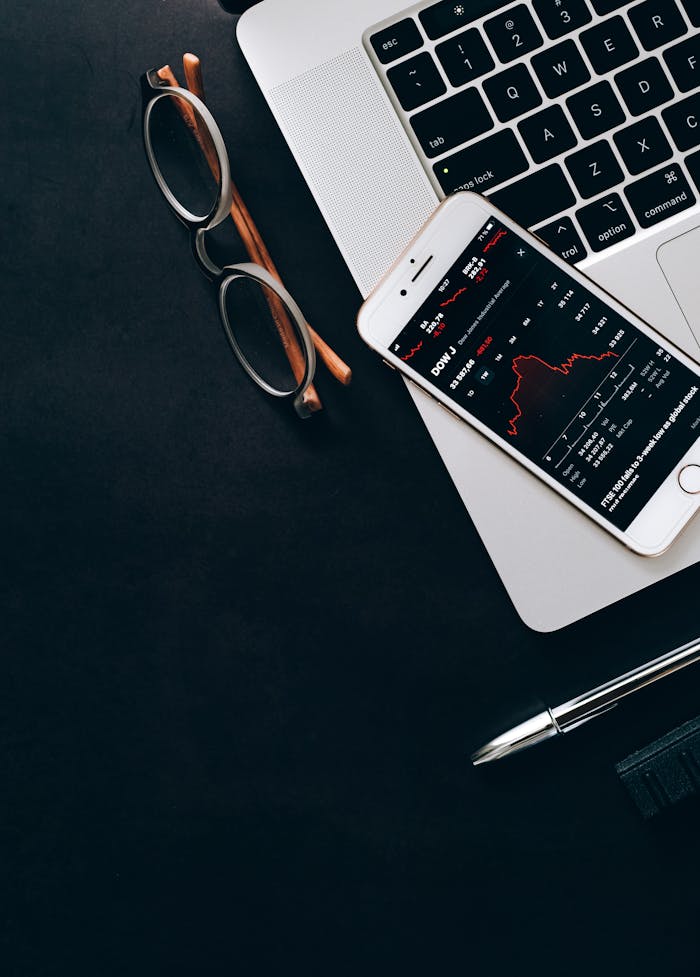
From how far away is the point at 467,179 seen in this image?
0.54 metres

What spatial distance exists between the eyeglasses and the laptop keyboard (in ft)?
0.49

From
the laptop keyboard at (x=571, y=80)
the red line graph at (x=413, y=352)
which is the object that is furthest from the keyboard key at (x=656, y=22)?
the red line graph at (x=413, y=352)

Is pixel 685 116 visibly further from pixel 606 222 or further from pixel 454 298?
pixel 454 298

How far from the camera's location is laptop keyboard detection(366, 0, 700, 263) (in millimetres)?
533

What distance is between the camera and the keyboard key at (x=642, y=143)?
21.0 inches

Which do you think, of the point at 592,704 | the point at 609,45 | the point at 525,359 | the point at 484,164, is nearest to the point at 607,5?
the point at 609,45

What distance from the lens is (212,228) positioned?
62 cm

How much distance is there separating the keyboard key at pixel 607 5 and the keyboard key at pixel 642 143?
74 mm

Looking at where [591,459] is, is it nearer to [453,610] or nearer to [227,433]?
[453,610]

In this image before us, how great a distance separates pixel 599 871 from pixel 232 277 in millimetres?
531

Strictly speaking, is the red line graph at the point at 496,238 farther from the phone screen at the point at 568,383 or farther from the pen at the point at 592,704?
the pen at the point at 592,704

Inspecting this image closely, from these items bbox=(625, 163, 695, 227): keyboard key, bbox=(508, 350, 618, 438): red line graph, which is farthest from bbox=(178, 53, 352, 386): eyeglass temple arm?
bbox=(625, 163, 695, 227): keyboard key


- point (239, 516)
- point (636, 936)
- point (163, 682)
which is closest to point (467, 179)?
point (239, 516)

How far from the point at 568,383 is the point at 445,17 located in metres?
0.25
